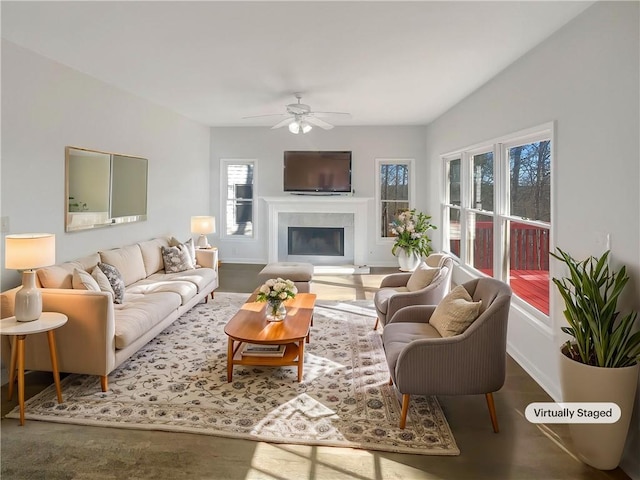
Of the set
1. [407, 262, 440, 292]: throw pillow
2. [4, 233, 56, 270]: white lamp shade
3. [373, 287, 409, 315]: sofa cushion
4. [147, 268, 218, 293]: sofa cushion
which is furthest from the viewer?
[147, 268, 218, 293]: sofa cushion

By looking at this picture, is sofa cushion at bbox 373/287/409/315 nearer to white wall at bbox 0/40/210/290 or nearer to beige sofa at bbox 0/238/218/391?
beige sofa at bbox 0/238/218/391

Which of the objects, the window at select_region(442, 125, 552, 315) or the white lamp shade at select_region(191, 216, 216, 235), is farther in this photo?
the white lamp shade at select_region(191, 216, 216, 235)

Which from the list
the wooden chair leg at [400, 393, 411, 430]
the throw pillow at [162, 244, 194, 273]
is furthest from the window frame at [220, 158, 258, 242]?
the wooden chair leg at [400, 393, 411, 430]

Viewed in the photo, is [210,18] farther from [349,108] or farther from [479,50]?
[349,108]

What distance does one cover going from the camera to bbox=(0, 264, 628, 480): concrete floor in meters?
2.28

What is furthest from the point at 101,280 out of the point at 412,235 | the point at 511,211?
the point at 412,235

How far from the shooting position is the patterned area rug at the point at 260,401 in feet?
8.73

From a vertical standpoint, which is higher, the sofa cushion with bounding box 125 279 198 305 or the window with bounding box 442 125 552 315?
the window with bounding box 442 125 552 315

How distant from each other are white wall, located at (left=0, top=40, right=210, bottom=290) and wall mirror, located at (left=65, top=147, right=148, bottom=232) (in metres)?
0.09

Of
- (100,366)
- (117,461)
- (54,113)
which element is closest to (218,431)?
(117,461)

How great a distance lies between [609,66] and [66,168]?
464 centimetres

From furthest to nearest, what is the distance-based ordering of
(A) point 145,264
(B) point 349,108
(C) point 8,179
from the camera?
(B) point 349,108 < (A) point 145,264 < (C) point 8,179

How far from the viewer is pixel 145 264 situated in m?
5.26

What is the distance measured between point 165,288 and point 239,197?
4.25 m
